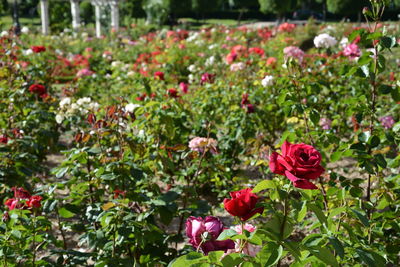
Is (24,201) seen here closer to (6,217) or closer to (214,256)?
(6,217)

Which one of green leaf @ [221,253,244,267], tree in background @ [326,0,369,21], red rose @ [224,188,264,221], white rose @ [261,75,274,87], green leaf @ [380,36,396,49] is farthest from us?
tree in background @ [326,0,369,21]

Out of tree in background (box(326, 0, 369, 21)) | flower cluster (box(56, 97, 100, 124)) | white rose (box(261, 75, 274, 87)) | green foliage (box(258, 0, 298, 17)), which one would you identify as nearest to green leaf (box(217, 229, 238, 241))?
flower cluster (box(56, 97, 100, 124))

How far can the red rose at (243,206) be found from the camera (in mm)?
1067

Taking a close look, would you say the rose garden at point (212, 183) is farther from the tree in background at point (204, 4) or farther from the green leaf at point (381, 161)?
the tree in background at point (204, 4)

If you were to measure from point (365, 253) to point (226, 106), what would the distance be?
2921mm

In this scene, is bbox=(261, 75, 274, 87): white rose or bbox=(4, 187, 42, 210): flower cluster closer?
bbox=(4, 187, 42, 210): flower cluster

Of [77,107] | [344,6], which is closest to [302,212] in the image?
[77,107]

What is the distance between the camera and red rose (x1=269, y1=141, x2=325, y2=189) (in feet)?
3.17

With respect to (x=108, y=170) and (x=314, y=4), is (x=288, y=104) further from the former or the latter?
(x=314, y=4)

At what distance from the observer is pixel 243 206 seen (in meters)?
1.07

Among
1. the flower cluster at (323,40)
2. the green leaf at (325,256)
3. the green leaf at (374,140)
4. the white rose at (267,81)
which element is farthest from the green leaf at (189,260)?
the flower cluster at (323,40)

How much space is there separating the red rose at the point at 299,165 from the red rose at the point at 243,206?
11 cm

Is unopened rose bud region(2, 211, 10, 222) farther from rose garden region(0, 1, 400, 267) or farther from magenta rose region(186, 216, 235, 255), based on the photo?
magenta rose region(186, 216, 235, 255)

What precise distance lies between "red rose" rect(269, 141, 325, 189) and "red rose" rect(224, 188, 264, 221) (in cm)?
11
